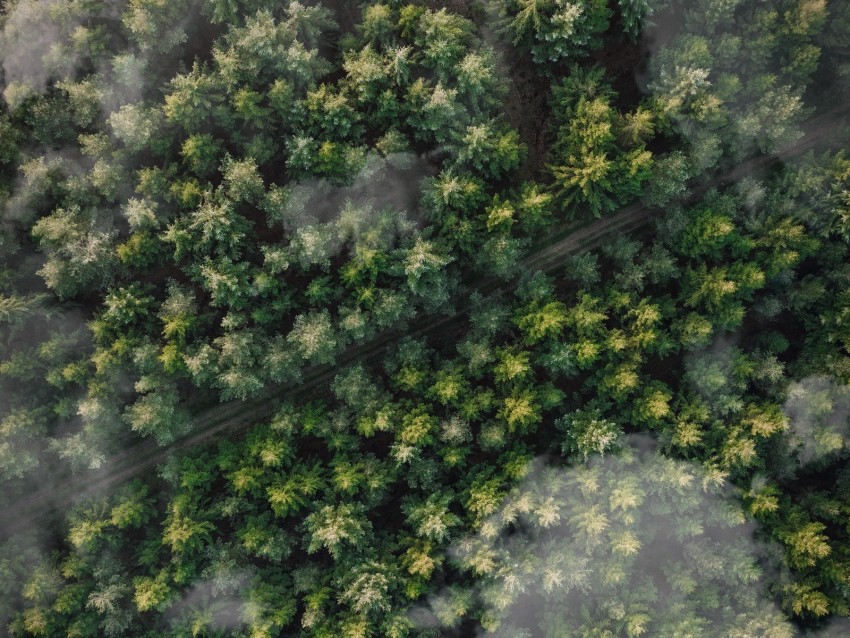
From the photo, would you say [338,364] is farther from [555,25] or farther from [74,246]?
[555,25]

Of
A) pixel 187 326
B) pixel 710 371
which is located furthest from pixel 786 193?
pixel 187 326

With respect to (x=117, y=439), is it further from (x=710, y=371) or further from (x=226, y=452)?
(x=710, y=371)

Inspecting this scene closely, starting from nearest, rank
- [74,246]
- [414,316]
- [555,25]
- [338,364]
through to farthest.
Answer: [74,246] < [555,25] < [414,316] < [338,364]

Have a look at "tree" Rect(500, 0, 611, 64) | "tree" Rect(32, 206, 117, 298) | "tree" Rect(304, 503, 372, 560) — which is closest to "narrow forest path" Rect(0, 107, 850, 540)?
"tree" Rect(304, 503, 372, 560)

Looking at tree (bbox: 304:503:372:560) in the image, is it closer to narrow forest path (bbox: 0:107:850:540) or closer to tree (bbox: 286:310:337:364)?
narrow forest path (bbox: 0:107:850:540)

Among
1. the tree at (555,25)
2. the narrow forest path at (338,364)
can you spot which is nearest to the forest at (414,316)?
the tree at (555,25)

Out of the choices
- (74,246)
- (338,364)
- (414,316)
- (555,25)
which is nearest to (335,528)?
(338,364)

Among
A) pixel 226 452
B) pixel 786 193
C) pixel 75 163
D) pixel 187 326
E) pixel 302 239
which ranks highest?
pixel 75 163

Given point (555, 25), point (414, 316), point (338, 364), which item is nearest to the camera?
point (555, 25)
